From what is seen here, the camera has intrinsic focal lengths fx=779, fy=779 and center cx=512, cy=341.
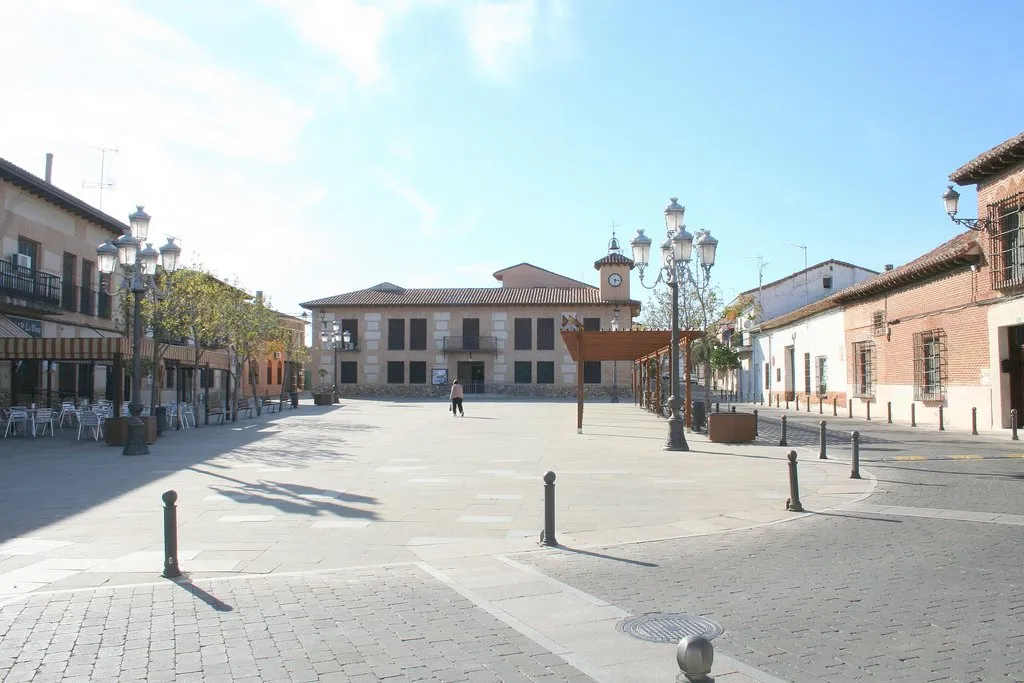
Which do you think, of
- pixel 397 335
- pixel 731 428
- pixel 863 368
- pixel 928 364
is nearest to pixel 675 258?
pixel 731 428

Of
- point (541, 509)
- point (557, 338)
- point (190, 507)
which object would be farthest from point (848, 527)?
point (557, 338)

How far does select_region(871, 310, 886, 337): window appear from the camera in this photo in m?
26.9

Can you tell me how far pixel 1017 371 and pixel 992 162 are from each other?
5.34 m

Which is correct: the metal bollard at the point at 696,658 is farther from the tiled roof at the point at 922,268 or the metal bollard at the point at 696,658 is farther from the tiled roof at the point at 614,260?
the tiled roof at the point at 614,260

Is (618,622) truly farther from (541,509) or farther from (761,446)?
(761,446)

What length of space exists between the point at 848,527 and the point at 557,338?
42992mm

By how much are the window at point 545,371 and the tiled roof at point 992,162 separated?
31.9m

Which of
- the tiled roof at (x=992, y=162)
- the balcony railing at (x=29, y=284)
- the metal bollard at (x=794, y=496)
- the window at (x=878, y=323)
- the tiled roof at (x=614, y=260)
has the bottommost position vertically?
the metal bollard at (x=794, y=496)

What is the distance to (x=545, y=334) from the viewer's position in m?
51.2

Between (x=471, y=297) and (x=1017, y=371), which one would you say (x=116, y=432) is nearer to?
(x=1017, y=371)

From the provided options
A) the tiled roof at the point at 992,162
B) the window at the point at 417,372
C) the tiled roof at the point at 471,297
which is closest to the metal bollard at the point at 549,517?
the tiled roof at the point at 992,162

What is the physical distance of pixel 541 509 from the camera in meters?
9.19

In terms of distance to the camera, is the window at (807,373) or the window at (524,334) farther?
the window at (524,334)

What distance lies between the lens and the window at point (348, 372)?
173 ft
